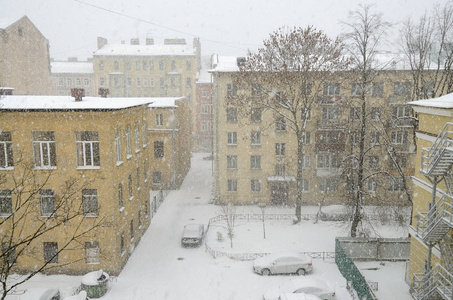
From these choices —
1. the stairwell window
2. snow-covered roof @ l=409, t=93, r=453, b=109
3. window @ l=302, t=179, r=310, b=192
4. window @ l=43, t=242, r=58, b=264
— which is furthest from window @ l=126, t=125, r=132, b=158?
window @ l=302, t=179, r=310, b=192

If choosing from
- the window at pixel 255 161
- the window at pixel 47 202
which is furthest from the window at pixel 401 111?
the window at pixel 47 202

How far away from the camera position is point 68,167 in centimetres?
1973

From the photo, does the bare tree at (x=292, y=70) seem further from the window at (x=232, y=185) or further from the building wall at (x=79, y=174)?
the building wall at (x=79, y=174)

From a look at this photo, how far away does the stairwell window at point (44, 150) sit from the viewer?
1973cm

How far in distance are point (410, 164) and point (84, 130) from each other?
91.5 feet

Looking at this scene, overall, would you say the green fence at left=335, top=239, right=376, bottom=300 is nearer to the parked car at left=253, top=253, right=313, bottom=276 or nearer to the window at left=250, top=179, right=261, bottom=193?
the parked car at left=253, top=253, right=313, bottom=276

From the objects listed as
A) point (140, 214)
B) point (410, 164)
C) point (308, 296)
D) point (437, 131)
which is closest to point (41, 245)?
point (140, 214)

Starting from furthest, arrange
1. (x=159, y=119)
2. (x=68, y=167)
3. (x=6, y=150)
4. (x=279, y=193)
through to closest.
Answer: (x=159, y=119) → (x=279, y=193) → (x=6, y=150) → (x=68, y=167)

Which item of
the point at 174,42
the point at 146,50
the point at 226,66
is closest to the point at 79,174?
the point at 226,66

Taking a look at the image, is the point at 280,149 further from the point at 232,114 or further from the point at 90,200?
the point at 90,200

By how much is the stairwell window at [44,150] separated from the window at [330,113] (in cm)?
2243

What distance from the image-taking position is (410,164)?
32406mm

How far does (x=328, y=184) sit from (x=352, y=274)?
49.2 ft

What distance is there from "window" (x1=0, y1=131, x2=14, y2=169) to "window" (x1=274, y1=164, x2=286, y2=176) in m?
21.5
